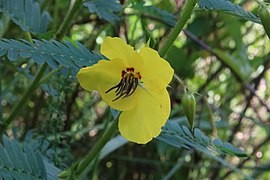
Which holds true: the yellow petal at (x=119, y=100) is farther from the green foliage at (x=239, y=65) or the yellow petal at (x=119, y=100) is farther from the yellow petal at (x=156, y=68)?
the green foliage at (x=239, y=65)

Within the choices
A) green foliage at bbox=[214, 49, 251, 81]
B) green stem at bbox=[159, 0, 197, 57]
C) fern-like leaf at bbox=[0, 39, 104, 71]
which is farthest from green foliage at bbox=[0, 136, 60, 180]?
green foliage at bbox=[214, 49, 251, 81]

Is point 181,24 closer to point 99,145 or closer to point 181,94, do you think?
point 99,145

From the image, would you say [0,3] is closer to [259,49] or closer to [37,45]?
[37,45]

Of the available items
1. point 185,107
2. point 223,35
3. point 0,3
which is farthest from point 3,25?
point 223,35

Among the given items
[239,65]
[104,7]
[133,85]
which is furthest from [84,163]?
[239,65]

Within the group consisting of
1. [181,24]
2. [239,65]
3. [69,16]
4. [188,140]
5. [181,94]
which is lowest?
[181,94]

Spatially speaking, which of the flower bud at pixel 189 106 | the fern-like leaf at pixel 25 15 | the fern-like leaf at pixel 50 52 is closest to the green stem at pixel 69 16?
the fern-like leaf at pixel 25 15
